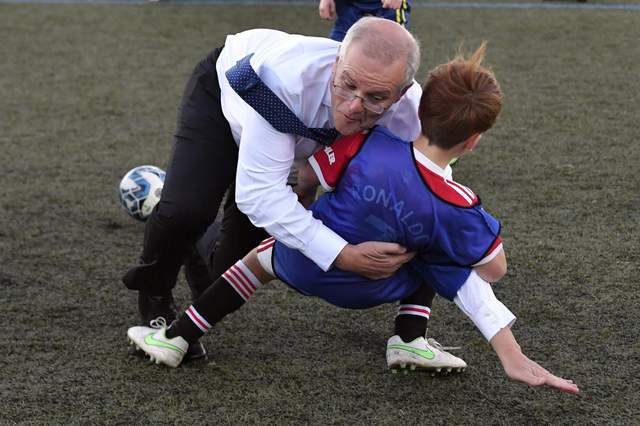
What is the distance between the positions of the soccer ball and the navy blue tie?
5.09 ft

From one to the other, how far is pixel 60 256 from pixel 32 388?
3.79 feet

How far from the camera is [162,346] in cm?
291

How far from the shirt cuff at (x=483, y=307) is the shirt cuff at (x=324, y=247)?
0.35 meters

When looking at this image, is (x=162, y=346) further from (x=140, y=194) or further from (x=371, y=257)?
(x=140, y=194)

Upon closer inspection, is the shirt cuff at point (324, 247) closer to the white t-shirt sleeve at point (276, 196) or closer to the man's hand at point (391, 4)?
the white t-shirt sleeve at point (276, 196)

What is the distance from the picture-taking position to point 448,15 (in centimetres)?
918

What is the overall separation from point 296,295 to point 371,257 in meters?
0.96

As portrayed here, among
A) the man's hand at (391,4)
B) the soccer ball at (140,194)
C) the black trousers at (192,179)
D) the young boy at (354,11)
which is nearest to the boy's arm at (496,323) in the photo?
the black trousers at (192,179)

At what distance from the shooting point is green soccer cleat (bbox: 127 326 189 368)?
289cm

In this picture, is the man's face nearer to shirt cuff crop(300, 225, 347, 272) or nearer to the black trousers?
shirt cuff crop(300, 225, 347, 272)

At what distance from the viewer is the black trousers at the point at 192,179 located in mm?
2877

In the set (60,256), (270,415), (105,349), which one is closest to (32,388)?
(105,349)

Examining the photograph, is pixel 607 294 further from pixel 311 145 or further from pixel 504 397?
pixel 311 145

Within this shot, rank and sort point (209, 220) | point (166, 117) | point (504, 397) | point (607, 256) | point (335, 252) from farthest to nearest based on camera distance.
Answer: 1. point (166, 117)
2. point (607, 256)
3. point (209, 220)
4. point (504, 397)
5. point (335, 252)
